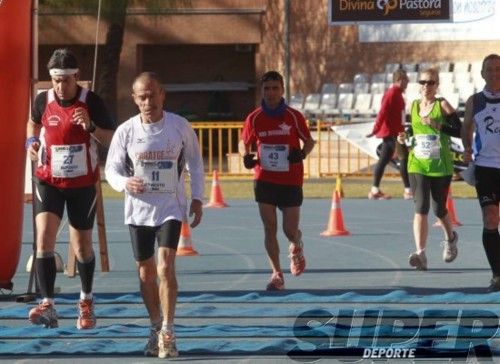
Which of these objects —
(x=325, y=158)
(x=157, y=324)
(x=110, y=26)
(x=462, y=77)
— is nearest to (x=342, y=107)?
(x=462, y=77)

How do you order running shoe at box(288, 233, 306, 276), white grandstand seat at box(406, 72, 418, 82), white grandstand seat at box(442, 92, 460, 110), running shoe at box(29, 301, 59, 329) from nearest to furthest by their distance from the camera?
running shoe at box(29, 301, 59, 329) < running shoe at box(288, 233, 306, 276) < white grandstand seat at box(442, 92, 460, 110) < white grandstand seat at box(406, 72, 418, 82)

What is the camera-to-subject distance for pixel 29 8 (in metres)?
13.5

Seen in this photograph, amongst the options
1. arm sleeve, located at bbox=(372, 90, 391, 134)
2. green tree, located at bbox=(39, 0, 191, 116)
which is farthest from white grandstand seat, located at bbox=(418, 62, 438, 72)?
arm sleeve, located at bbox=(372, 90, 391, 134)

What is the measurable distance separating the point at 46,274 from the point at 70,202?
590 mm

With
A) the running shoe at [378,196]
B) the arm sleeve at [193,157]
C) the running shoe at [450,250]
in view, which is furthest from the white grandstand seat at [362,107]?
the arm sleeve at [193,157]

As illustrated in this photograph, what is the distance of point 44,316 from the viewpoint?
1127 cm

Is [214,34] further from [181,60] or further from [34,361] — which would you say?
[34,361]

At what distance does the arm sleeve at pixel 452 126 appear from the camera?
14.9m

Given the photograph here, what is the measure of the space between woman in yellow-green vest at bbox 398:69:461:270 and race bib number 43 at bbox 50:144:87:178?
14.8 ft

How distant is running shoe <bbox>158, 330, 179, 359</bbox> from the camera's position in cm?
997

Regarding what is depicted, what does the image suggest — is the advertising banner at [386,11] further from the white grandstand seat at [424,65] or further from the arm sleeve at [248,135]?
the white grandstand seat at [424,65]

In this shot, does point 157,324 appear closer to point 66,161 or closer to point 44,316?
point 44,316

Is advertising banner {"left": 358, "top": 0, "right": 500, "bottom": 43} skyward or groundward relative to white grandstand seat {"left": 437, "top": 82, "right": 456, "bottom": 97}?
skyward

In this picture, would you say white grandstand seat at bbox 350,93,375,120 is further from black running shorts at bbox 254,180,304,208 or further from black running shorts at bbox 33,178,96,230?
black running shorts at bbox 33,178,96,230
